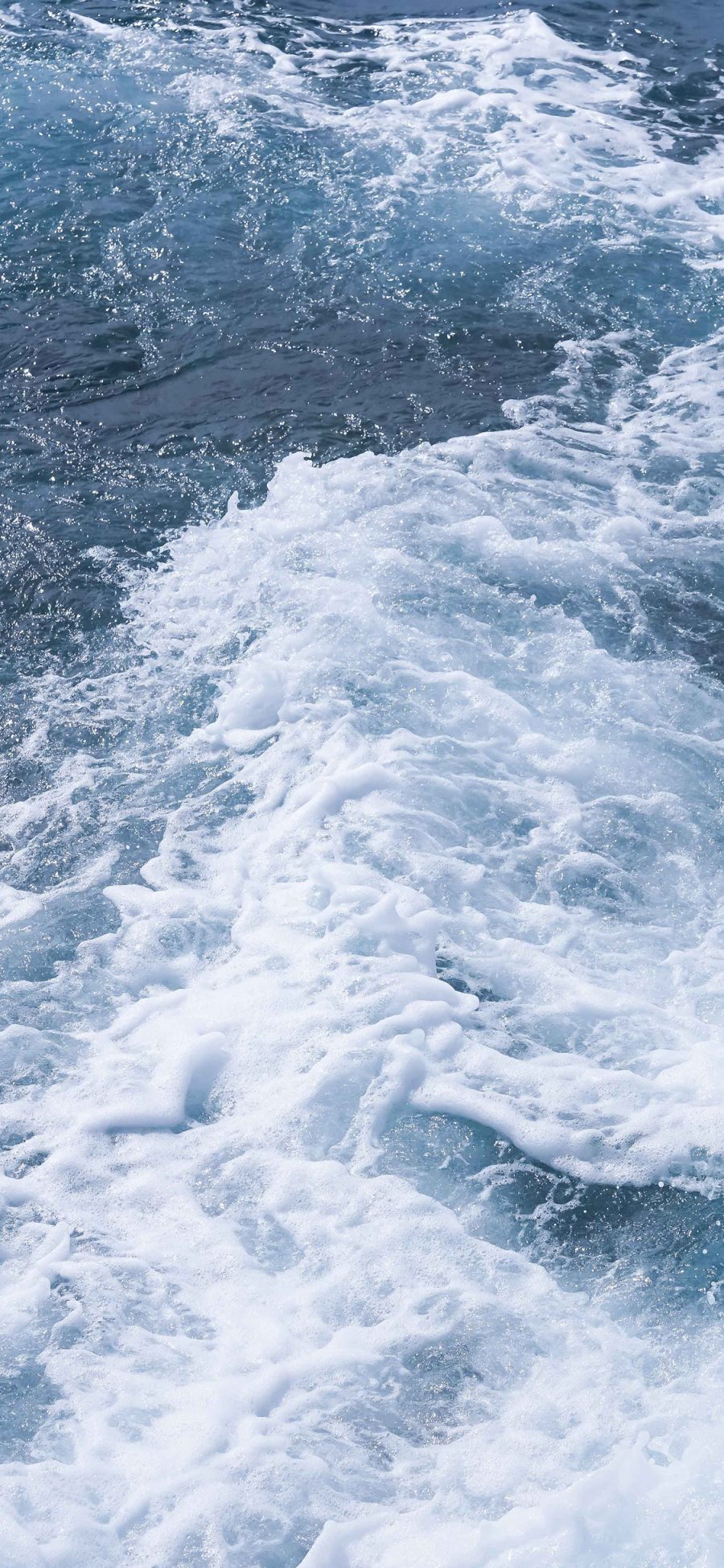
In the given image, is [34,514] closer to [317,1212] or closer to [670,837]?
[670,837]

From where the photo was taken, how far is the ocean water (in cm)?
443

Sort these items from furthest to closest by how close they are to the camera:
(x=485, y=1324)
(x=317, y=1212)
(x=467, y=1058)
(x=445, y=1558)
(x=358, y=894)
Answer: (x=358, y=894), (x=467, y=1058), (x=317, y=1212), (x=485, y=1324), (x=445, y=1558)

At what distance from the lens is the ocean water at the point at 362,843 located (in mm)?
4426

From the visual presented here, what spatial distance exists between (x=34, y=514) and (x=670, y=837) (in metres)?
5.02

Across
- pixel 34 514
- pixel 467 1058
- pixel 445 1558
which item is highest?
pixel 34 514

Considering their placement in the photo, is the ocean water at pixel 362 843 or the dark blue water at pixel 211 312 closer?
the ocean water at pixel 362 843

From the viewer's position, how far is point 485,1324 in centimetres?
468

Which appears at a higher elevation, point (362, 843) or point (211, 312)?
point (211, 312)

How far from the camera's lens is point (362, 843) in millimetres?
6492

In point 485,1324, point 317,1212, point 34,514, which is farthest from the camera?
point 34,514

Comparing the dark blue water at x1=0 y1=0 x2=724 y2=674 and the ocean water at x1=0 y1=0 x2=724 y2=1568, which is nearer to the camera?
the ocean water at x1=0 y1=0 x2=724 y2=1568

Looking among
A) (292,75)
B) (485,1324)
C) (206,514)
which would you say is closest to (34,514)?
(206,514)

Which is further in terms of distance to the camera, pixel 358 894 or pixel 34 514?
pixel 34 514

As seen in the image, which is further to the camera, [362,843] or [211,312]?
[211,312]
